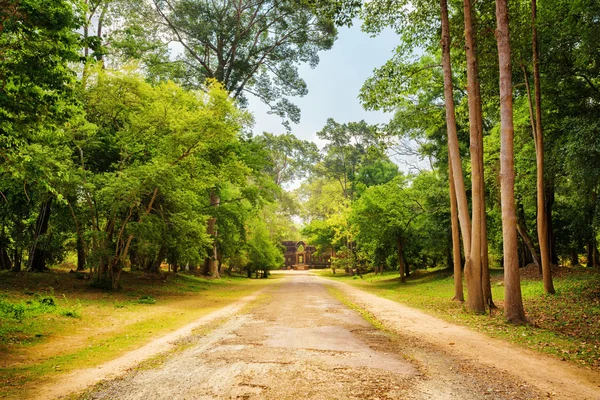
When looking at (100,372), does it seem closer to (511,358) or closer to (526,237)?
(511,358)

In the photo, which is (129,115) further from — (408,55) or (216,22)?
(216,22)

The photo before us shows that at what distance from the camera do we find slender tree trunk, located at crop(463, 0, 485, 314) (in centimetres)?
1048

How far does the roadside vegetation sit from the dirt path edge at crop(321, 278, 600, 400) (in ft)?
18.3

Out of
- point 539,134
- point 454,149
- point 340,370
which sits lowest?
point 340,370

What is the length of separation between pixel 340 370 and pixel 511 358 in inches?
115

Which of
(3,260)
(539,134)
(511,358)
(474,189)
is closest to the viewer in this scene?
(511,358)

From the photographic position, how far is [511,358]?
548 centimetres

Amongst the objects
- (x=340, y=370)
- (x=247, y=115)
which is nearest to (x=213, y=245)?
(x=247, y=115)

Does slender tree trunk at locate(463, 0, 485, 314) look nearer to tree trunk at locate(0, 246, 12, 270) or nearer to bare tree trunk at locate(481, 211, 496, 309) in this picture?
bare tree trunk at locate(481, 211, 496, 309)

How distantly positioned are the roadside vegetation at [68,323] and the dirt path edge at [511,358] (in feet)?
18.3

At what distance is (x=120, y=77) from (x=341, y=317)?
41.8 feet

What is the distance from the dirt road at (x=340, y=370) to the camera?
3820 millimetres

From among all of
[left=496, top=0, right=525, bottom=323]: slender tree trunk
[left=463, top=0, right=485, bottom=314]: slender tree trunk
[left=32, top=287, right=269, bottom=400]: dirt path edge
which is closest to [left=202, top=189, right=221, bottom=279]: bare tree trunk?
[left=463, top=0, right=485, bottom=314]: slender tree trunk

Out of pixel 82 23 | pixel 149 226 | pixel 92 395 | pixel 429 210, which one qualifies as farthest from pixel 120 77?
pixel 429 210
